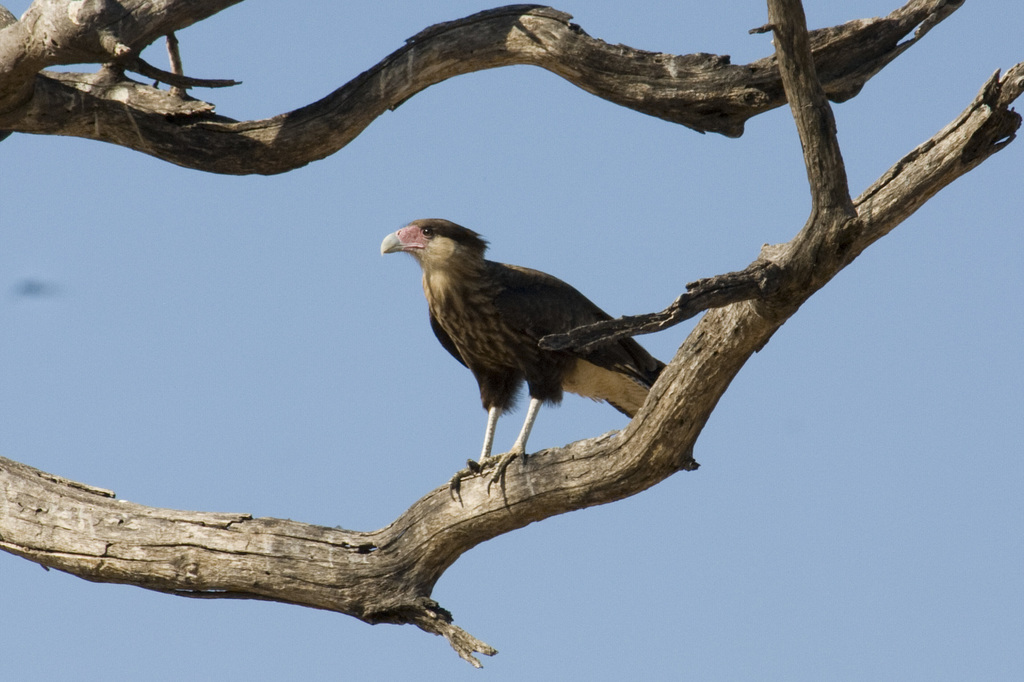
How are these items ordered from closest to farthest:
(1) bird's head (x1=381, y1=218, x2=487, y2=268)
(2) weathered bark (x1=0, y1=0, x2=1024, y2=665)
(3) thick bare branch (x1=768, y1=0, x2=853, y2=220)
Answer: (3) thick bare branch (x1=768, y1=0, x2=853, y2=220), (2) weathered bark (x1=0, y1=0, x2=1024, y2=665), (1) bird's head (x1=381, y1=218, x2=487, y2=268)

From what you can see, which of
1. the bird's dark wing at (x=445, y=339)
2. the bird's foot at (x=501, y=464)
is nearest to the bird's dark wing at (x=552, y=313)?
the bird's dark wing at (x=445, y=339)

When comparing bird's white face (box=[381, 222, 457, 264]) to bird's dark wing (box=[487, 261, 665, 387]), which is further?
bird's white face (box=[381, 222, 457, 264])

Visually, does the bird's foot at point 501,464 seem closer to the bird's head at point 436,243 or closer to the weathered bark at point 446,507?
the weathered bark at point 446,507

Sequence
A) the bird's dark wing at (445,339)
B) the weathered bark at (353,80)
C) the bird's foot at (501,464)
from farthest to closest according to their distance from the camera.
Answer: the bird's dark wing at (445,339) < the weathered bark at (353,80) < the bird's foot at (501,464)

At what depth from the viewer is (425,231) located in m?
5.71

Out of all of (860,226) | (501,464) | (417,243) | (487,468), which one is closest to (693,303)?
(860,226)

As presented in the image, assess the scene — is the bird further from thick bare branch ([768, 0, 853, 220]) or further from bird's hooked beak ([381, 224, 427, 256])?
thick bare branch ([768, 0, 853, 220])

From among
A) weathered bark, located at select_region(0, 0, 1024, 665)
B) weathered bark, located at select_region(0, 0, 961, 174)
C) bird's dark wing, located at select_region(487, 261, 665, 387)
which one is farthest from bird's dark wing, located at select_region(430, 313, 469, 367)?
weathered bark, located at select_region(0, 0, 1024, 665)

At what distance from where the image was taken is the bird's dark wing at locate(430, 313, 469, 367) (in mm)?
5871

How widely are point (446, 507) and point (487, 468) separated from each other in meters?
Answer: 0.24

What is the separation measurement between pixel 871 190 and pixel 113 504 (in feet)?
11.1

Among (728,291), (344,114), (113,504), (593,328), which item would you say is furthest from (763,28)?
(113,504)

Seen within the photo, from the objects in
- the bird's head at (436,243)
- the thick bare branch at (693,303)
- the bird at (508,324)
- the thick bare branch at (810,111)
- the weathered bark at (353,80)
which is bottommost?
the thick bare branch at (693,303)

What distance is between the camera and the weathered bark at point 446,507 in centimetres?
358
